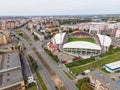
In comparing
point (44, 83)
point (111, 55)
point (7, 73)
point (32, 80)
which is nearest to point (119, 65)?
Result: point (111, 55)

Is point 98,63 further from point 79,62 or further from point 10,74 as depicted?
point 10,74

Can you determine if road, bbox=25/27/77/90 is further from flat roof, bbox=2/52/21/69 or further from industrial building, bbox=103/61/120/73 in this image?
industrial building, bbox=103/61/120/73

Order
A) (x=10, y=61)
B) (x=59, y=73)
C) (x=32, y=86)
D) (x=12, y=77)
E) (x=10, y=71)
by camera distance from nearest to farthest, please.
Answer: (x=12, y=77)
(x=32, y=86)
(x=10, y=71)
(x=59, y=73)
(x=10, y=61)

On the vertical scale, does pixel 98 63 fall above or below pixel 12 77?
below

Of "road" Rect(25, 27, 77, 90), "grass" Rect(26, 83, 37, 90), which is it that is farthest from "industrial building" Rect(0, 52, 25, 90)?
"road" Rect(25, 27, 77, 90)

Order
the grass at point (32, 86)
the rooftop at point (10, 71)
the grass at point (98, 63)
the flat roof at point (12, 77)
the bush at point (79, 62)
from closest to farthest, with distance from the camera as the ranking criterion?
1. the flat roof at point (12, 77)
2. the rooftop at point (10, 71)
3. the grass at point (32, 86)
4. the grass at point (98, 63)
5. the bush at point (79, 62)

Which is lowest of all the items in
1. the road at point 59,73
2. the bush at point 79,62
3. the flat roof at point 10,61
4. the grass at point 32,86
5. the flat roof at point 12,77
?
the grass at point 32,86

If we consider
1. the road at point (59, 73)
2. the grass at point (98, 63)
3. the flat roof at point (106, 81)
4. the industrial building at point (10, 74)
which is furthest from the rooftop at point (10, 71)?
the flat roof at point (106, 81)

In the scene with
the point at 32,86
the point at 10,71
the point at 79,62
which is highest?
the point at 10,71

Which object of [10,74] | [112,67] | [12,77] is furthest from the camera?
[112,67]

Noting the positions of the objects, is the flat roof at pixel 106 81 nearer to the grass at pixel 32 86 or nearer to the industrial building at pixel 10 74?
the grass at pixel 32 86

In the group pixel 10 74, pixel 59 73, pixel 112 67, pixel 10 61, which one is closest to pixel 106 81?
pixel 112 67
